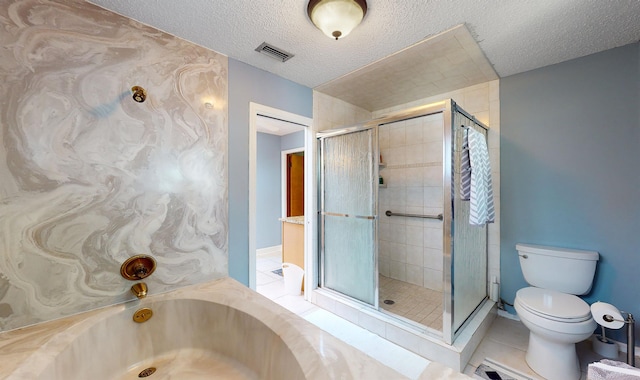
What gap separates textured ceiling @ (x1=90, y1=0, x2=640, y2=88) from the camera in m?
1.37

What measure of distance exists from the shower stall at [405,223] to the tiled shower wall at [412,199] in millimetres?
11

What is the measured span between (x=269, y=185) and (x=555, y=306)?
3.93 metres

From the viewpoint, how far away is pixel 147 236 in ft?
4.94

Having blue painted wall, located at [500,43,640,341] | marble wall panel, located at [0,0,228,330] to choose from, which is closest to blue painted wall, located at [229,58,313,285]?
marble wall panel, located at [0,0,228,330]

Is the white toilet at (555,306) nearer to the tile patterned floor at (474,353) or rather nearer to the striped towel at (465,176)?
the tile patterned floor at (474,353)

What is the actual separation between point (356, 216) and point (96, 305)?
1.88 meters

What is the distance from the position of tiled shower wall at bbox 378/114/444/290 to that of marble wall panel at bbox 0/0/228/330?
72.8 inches

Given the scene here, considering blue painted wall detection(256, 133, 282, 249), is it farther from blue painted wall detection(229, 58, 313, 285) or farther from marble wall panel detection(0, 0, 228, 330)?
marble wall panel detection(0, 0, 228, 330)

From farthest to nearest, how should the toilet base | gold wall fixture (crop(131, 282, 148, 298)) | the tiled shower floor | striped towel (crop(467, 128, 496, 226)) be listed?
the tiled shower floor, striped towel (crop(467, 128, 496, 226)), the toilet base, gold wall fixture (crop(131, 282, 148, 298))

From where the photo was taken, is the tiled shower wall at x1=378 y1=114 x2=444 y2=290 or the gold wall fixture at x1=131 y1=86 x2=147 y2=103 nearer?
the gold wall fixture at x1=131 y1=86 x2=147 y2=103

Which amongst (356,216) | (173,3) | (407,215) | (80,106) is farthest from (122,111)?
(407,215)

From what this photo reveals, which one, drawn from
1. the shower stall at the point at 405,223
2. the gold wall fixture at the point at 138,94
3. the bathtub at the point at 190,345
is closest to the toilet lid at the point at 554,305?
the shower stall at the point at 405,223

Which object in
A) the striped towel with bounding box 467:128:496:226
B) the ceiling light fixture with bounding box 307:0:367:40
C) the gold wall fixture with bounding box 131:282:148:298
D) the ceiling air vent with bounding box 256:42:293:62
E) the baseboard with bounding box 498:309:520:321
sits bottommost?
the baseboard with bounding box 498:309:520:321

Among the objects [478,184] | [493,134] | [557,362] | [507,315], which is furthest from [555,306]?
[493,134]
